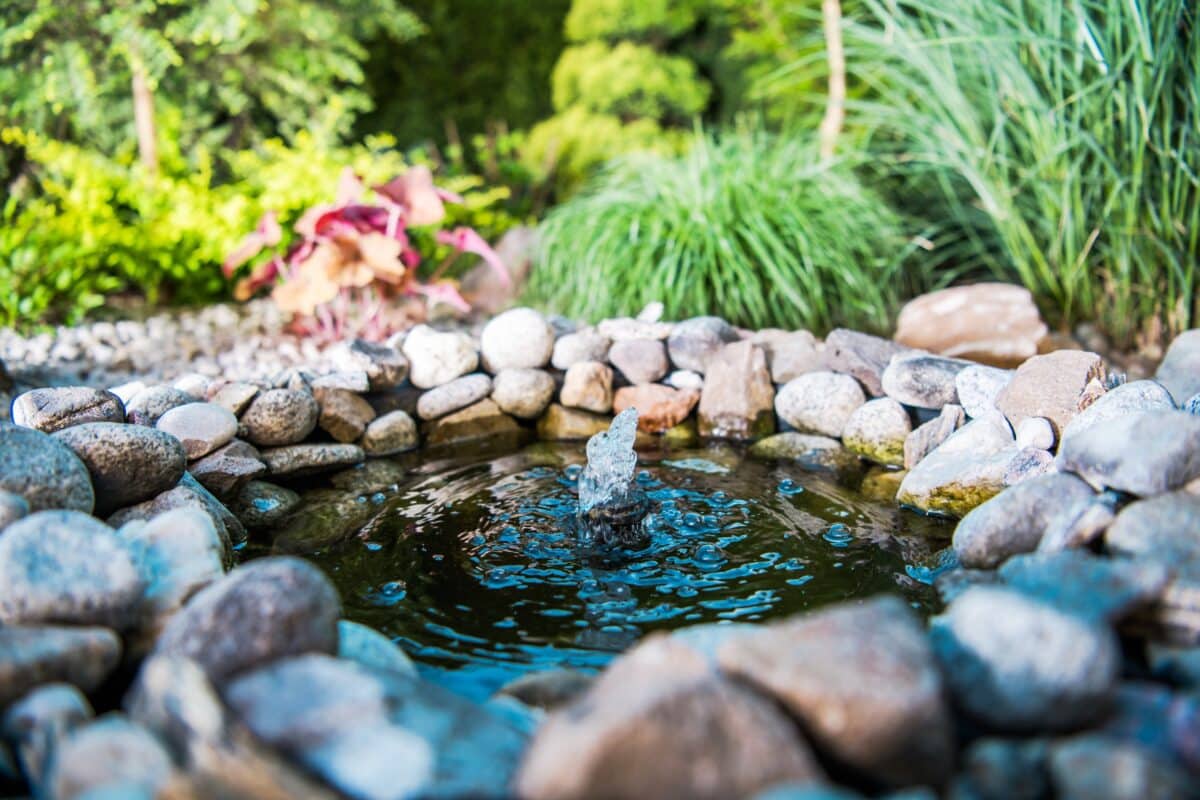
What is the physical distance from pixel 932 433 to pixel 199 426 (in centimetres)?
223

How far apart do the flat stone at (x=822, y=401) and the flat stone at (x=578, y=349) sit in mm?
728

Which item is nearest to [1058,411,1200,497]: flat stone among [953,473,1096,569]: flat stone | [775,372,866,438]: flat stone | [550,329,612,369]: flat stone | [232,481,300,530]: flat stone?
[953,473,1096,569]: flat stone

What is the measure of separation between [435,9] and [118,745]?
21.4 ft

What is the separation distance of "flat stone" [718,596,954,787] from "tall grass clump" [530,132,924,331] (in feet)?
9.03

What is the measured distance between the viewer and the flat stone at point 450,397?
11.7 feet

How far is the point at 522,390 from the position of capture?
142 inches

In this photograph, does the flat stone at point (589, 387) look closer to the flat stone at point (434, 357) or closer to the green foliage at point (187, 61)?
the flat stone at point (434, 357)

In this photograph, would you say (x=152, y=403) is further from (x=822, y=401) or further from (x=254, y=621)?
(x=822, y=401)

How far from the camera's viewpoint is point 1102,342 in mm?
4113

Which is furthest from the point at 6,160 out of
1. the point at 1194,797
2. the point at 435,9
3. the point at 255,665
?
the point at 1194,797

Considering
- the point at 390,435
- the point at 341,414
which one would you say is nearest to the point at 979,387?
the point at 390,435

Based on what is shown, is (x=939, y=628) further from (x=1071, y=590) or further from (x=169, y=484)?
(x=169, y=484)

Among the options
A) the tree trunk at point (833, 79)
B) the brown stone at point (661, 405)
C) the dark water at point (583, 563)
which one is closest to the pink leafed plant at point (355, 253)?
the brown stone at point (661, 405)

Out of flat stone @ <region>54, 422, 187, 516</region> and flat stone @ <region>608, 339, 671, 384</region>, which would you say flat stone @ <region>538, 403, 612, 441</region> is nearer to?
flat stone @ <region>608, 339, 671, 384</region>
